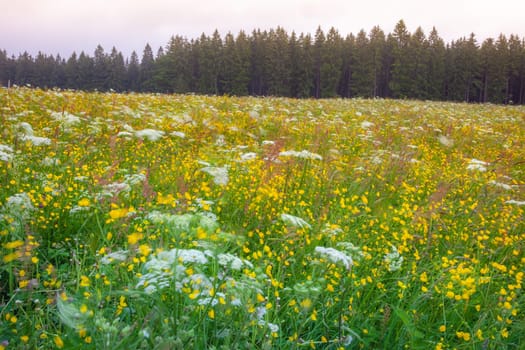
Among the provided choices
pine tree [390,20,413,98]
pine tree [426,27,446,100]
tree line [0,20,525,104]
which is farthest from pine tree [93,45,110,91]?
pine tree [426,27,446,100]

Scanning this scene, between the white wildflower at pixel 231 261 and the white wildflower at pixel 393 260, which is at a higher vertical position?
the white wildflower at pixel 231 261

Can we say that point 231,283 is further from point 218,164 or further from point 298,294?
point 218,164

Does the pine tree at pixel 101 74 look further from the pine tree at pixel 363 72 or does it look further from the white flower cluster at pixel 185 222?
the white flower cluster at pixel 185 222

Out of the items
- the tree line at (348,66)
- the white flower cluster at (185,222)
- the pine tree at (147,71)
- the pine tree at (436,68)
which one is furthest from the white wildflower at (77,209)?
the pine tree at (147,71)

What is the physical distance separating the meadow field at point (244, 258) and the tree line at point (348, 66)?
62.7 m

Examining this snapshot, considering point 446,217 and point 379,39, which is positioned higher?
point 379,39

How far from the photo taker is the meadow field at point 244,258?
1926mm

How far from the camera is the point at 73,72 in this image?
97.6 meters

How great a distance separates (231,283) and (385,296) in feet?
4.69

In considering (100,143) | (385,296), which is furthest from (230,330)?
(100,143)

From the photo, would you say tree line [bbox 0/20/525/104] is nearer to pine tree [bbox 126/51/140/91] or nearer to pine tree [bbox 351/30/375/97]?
pine tree [bbox 351/30/375/97]

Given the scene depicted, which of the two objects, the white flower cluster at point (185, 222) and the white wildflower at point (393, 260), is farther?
the white wildflower at point (393, 260)

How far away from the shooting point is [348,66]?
72.4 metres

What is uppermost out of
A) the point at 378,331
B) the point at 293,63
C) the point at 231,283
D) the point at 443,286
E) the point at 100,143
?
the point at 293,63
